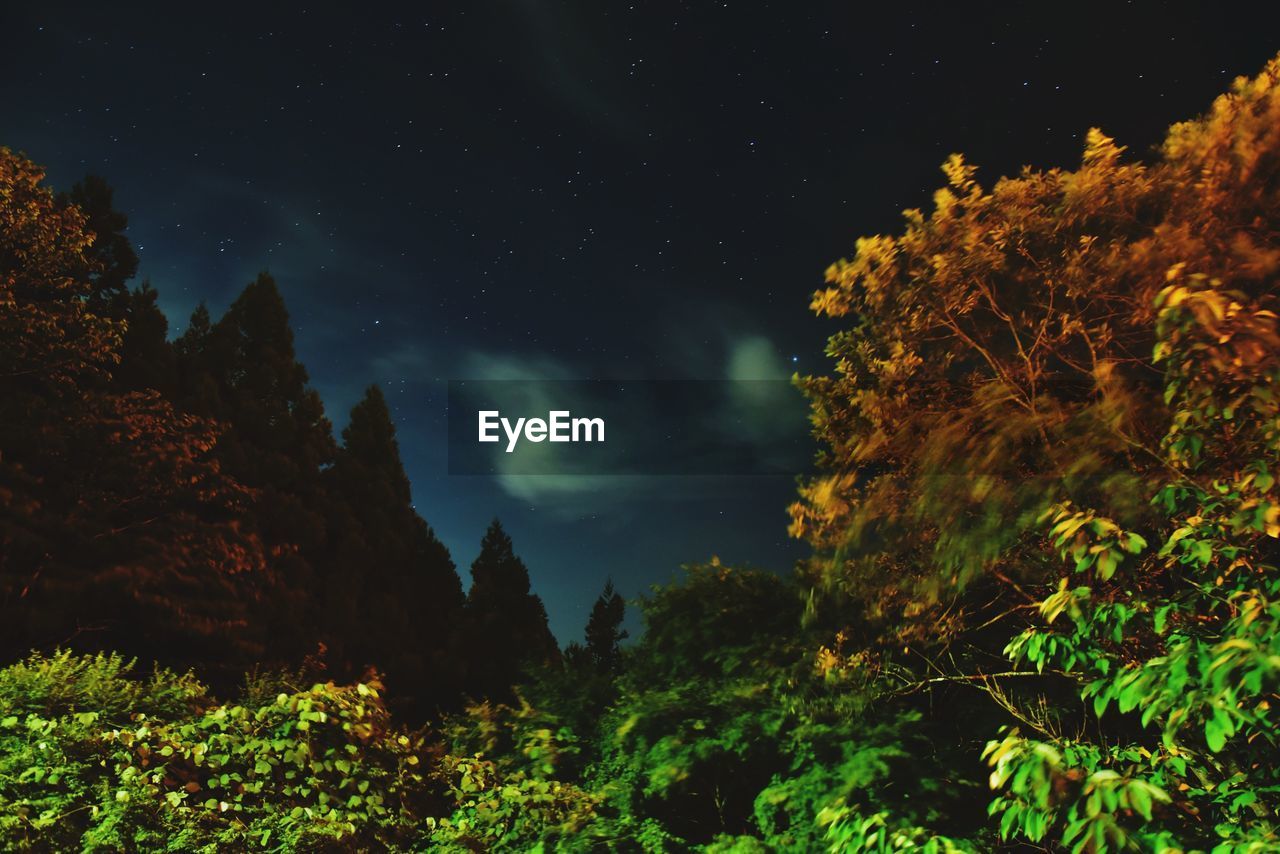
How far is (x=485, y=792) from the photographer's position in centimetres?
648

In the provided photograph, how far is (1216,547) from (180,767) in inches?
254

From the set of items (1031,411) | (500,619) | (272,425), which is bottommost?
(1031,411)

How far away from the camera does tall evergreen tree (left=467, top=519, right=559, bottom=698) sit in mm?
20703

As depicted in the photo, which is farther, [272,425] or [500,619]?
[500,619]

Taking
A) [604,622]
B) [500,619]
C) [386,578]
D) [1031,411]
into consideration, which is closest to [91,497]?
[386,578]

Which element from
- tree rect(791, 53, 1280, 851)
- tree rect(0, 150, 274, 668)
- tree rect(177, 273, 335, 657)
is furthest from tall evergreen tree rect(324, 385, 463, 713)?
tree rect(791, 53, 1280, 851)

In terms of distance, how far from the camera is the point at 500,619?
22469 mm

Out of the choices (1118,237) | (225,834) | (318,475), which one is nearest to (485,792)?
(225,834)

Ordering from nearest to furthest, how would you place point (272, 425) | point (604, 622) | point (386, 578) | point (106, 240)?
1. point (106, 240)
2. point (272, 425)
3. point (386, 578)
4. point (604, 622)

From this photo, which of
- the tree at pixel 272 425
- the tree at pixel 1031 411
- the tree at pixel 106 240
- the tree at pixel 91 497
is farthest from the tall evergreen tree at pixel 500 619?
the tree at pixel 1031 411

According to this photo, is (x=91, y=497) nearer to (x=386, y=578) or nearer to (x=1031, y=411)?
(x=386, y=578)

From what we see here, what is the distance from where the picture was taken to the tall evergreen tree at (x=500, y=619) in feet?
67.9

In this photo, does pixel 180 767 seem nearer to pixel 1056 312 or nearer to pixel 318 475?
pixel 1056 312

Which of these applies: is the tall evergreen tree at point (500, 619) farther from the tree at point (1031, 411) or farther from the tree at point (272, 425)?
the tree at point (1031, 411)
